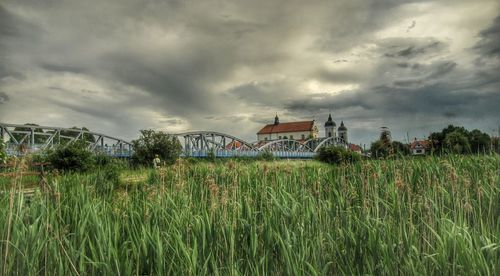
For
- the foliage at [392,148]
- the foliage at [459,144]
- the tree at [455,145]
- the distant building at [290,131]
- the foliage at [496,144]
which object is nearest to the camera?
the foliage at [392,148]

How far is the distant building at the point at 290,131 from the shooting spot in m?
167

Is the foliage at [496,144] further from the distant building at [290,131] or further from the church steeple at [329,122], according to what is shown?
the church steeple at [329,122]

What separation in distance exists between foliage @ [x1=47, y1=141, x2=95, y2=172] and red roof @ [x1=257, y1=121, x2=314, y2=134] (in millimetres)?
151478

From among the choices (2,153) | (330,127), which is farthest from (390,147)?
(330,127)

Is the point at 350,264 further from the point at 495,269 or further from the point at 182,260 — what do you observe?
the point at 182,260

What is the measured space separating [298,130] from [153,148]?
485 ft

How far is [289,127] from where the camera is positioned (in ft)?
569

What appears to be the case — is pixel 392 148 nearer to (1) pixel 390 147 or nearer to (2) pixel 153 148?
(1) pixel 390 147

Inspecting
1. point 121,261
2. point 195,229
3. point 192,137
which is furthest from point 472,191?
point 192,137

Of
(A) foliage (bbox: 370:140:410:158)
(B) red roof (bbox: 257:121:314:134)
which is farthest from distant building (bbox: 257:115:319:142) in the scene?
(A) foliage (bbox: 370:140:410:158)

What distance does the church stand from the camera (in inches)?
6594

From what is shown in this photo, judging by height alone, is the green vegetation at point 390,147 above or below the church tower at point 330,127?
below

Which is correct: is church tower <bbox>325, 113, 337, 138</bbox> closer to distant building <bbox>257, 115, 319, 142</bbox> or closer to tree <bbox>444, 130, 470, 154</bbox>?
distant building <bbox>257, 115, 319, 142</bbox>

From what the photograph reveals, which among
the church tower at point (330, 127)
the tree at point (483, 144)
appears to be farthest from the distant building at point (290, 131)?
the tree at point (483, 144)
